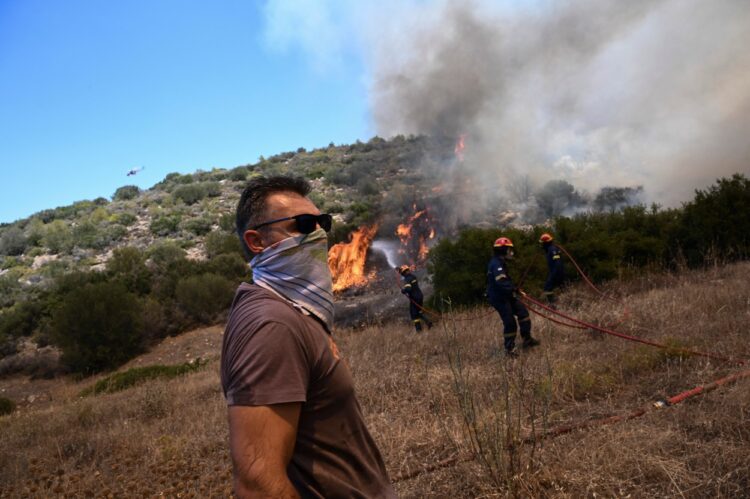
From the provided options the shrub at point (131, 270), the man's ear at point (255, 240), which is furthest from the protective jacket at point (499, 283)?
the shrub at point (131, 270)

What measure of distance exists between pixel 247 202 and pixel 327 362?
0.73 meters

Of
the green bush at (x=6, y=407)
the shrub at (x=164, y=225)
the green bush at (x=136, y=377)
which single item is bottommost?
the green bush at (x=6, y=407)

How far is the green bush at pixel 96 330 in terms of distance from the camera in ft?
60.5

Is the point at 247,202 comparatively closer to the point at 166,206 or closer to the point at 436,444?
the point at 436,444

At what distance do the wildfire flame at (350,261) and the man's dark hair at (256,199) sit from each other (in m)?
19.6

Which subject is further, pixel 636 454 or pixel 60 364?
pixel 60 364

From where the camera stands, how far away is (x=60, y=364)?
62.4 ft

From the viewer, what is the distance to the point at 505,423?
4.39 metres

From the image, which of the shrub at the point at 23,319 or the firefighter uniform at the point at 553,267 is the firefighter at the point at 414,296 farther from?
the shrub at the point at 23,319

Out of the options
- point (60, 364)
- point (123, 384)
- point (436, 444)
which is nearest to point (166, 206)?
point (60, 364)

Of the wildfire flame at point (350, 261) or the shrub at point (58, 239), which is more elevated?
the shrub at point (58, 239)

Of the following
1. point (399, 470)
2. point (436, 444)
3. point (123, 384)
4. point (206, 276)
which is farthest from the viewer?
point (206, 276)

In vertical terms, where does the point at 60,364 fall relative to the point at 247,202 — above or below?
below

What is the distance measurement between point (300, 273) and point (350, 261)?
22057 mm
